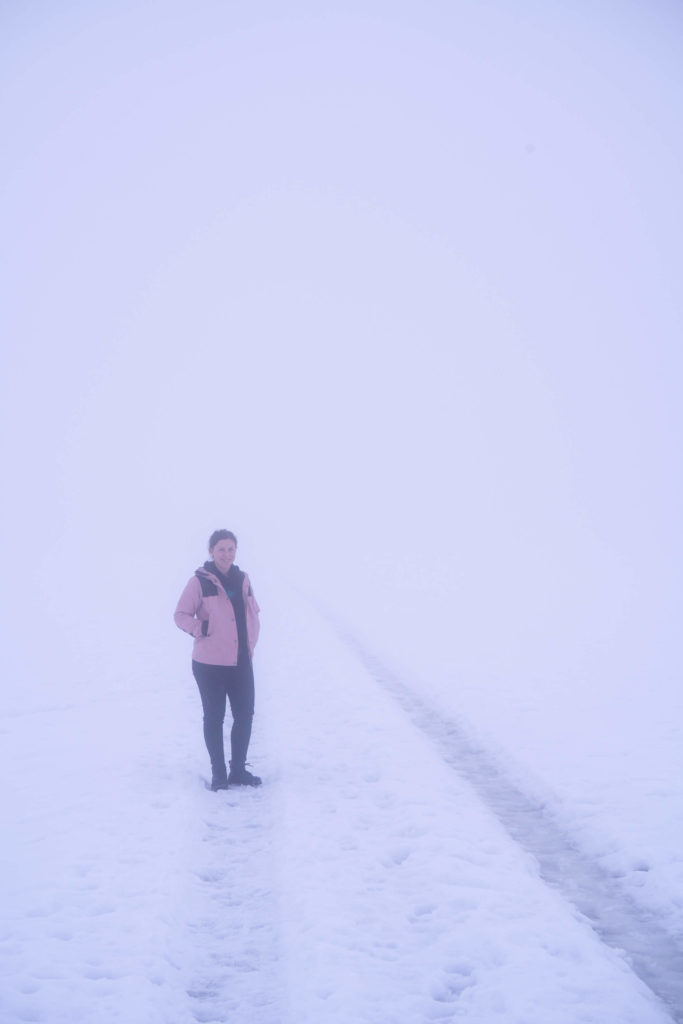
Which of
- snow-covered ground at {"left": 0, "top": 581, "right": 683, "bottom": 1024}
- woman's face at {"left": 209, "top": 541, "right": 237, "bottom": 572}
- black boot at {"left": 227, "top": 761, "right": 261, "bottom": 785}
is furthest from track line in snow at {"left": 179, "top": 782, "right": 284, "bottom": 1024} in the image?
woman's face at {"left": 209, "top": 541, "right": 237, "bottom": 572}

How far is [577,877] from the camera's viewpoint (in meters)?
6.16

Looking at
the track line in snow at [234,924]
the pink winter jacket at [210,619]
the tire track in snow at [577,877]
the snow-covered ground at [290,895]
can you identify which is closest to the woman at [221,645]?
the pink winter jacket at [210,619]

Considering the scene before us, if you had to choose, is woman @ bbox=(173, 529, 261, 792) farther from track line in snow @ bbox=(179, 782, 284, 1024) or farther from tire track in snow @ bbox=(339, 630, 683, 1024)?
tire track in snow @ bbox=(339, 630, 683, 1024)

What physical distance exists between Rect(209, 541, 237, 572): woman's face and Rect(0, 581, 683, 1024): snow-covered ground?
8.82 feet

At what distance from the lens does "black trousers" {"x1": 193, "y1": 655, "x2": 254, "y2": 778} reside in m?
8.12

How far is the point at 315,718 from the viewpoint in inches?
436

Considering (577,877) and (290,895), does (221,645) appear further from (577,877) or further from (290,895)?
(577,877)

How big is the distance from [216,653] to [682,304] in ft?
551

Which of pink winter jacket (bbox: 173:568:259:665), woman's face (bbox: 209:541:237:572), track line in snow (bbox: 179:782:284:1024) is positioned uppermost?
woman's face (bbox: 209:541:237:572)

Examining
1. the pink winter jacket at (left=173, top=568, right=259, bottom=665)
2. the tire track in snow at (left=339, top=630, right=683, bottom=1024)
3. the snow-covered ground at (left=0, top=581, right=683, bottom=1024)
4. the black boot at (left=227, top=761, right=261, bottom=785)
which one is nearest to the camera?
the snow-covered ground at (left=0, top=581, right=683, bottom=1024)

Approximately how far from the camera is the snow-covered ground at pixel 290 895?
4.51 meters

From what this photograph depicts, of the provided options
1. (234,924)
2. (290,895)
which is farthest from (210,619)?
(234,924)

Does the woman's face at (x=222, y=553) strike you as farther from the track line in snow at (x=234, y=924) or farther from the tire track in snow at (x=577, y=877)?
the tire track in snow at (x=577, y=877)

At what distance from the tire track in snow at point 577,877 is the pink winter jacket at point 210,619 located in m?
3.39
